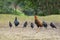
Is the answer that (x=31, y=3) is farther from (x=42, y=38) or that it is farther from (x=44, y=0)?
(x=42, y=38)

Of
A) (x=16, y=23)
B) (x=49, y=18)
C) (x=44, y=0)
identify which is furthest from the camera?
(x=44, y=0)

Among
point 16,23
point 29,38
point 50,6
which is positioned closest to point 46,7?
point 50,6

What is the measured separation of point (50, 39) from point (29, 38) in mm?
906

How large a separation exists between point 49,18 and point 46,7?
5540 millimetres

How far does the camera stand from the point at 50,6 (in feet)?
78.9

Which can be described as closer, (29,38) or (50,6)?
(29,38)

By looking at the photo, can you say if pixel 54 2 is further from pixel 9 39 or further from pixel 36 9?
pixel 9 39

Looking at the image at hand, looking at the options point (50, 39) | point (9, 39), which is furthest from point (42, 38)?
point (9, 39)

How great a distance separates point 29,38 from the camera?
1016 centimetres

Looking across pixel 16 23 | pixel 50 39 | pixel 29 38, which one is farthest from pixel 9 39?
pixel 16 23

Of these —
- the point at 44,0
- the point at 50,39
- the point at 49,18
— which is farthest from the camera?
the point at 44,0

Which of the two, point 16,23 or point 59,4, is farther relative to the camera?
point 59,4

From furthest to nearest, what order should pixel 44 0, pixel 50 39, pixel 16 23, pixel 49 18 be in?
1. pixel 44 0
2. pixel 49 18
3. pixel 16 23
4. pixel 50 39

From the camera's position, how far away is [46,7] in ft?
78.9
